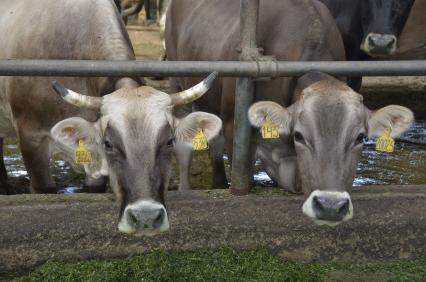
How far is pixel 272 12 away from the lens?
16.1ft

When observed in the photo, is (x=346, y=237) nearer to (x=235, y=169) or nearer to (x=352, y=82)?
(x=235, y=169)

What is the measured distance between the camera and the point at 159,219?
3273 millimetres

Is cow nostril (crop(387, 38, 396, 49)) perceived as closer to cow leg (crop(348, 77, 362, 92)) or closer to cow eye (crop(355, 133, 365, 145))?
cow leg (crop(348, 77, 362, 92))

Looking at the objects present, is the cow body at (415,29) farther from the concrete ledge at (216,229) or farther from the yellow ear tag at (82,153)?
the yellow ear tag at (82,153)

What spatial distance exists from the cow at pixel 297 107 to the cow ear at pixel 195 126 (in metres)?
0.28

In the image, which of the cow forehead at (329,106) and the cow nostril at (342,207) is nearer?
the cow nostril at (342,207)

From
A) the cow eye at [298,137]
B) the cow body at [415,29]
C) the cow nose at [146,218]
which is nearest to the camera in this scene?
the cow nose at [146,218]

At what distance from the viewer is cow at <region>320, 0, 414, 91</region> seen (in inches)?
224

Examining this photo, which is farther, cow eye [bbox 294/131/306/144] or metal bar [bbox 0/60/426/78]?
cow eye [bbox 294/131/306/144]

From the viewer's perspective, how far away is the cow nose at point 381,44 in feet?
18.5

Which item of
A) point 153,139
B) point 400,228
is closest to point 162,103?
point 153,139

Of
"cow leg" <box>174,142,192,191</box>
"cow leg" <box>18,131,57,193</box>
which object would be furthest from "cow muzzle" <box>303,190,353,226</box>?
"cow leg" <box>174,142,192,191</box>

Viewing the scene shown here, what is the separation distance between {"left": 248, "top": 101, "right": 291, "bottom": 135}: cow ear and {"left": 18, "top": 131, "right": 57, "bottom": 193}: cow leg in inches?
58.4

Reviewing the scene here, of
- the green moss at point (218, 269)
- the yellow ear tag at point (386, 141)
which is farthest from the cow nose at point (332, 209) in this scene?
the yellow ear tag at point (386, 141)
